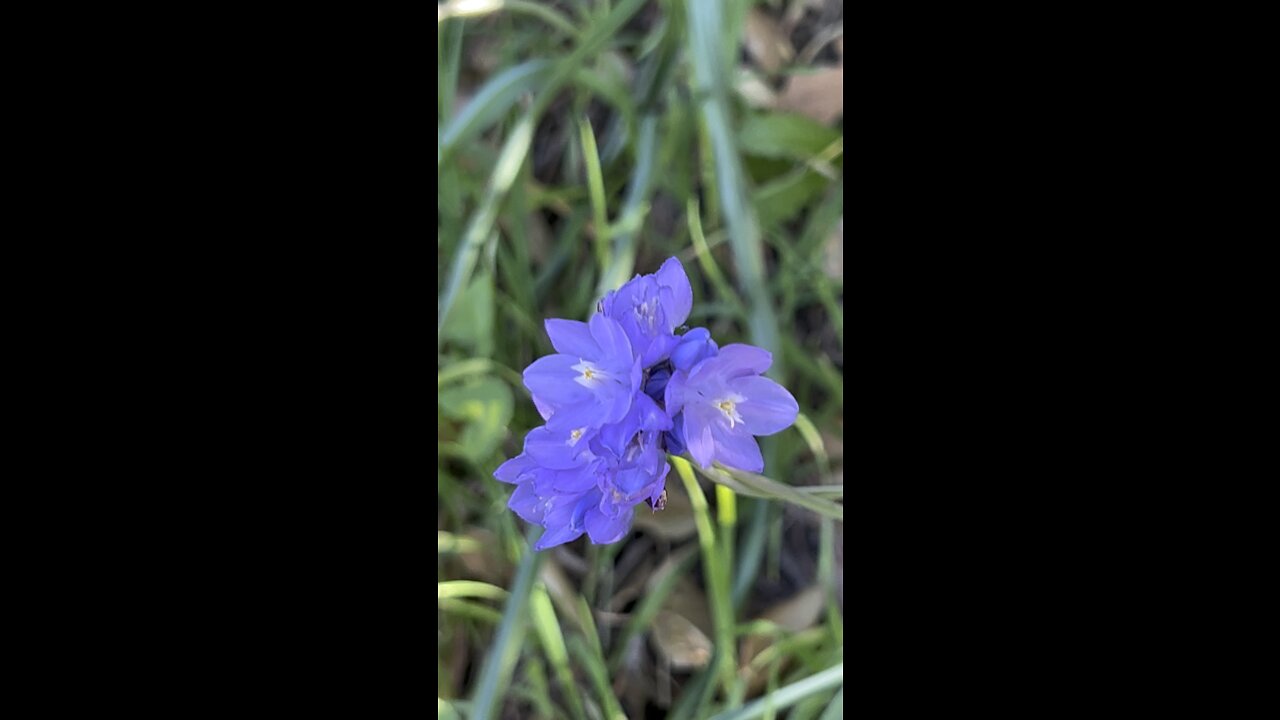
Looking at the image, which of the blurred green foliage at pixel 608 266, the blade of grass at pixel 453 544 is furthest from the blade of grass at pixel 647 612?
the blade of grass at pixel 453 544

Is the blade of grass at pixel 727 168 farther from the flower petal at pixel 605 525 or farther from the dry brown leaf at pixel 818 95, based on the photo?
the flower petal at pixel 605 525

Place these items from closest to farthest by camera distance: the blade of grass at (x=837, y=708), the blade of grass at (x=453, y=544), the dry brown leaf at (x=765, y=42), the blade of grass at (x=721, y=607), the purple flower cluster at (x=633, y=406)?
the purple flower cluster at (x=633, y=406), the blade of grass at (x=837, y=708), the blade of grass at (x=721, y=607), the blade of grass at (x=453, y=544), the dry brown leaf at (x=765, y=42)

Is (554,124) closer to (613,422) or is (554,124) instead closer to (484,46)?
(484,46)

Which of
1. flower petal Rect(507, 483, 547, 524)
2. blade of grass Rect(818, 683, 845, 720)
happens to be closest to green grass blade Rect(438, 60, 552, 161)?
flower petal Rect(507, 483, 547, 524)

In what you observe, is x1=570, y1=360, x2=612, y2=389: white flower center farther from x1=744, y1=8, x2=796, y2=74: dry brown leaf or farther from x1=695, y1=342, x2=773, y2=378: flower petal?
x1=744, y1=8, x2=796, y2=74: dry brown leaf

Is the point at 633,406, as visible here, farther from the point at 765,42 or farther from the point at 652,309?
the point at 765,42

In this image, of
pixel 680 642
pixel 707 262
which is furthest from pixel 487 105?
pixel 680 642
